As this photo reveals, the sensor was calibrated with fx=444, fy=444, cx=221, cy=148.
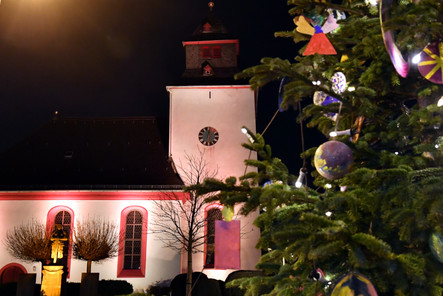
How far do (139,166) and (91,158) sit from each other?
2.69 metres

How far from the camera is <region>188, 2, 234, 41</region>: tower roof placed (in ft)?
76.8

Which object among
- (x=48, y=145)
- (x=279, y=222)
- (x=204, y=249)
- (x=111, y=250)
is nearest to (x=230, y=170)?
(x=204, y=249)

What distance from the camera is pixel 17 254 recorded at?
1942 centimetres

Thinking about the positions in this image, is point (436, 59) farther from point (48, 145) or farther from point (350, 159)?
point (48, 145)

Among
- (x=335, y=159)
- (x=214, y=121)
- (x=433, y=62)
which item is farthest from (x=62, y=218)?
(x=433, y=62)

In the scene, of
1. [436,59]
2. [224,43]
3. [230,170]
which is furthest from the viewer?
[224,43]

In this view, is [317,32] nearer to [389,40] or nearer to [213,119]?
[389,40]

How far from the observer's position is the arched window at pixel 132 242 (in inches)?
772

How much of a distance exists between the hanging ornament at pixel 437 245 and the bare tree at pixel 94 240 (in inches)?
679

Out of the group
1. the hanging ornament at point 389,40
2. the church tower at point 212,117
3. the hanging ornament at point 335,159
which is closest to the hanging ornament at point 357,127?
the hanging ornament at point 335,159

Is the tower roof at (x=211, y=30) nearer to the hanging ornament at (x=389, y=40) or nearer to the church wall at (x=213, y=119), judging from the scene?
the church wall at (x=213, y=119)

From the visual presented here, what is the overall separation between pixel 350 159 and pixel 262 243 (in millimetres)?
1023

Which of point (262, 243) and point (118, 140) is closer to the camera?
point (262, 243)

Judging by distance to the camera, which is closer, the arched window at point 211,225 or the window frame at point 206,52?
the arched window at point 211,225
